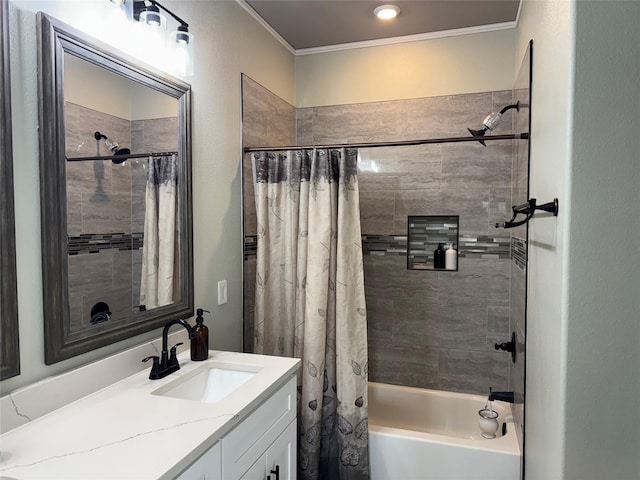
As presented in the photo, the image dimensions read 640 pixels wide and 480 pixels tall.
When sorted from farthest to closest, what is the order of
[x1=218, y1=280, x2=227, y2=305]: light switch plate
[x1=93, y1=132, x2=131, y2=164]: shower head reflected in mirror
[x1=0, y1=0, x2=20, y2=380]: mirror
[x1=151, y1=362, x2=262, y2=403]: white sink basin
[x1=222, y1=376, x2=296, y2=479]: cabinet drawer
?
[x1=218, y1=280, x2=227, y2=305]: light switch plate
[x1=151, y1=362, x2=262, y2=403]: white sink basin
[x1=93, y1=132, x2=131, y2=164]: shower head reflected in mirror
[x1=222, y1=376, x2=296, y2=479]: cabinet drawer
[x1=0, y1=0, x2=20, y2=380]: mirror

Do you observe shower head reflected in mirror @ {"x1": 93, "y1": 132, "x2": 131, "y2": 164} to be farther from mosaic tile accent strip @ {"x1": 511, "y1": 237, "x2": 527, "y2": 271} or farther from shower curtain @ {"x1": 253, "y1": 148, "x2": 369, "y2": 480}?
mosaic tile accent strip @ {"x1": 511, "y1": 237, "x2": 527, "y2": 271}

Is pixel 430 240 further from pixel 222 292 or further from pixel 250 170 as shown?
pixel 222 292

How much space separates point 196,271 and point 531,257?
1.53 metres

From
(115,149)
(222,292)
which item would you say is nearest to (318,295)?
(222,292)

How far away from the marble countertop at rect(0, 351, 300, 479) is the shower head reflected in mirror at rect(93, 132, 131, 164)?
82 cm

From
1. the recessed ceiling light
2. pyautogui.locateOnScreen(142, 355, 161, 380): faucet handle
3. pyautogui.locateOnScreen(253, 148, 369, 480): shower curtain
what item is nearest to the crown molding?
the recessed ceiling light

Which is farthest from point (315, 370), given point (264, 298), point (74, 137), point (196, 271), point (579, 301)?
point (74, 137)

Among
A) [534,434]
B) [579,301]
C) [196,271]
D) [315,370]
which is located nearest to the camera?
[579,301]

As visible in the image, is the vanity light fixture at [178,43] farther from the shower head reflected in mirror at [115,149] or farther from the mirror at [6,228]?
the mirror at [6,228]

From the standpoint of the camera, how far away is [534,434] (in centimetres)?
161

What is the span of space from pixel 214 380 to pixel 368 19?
2240 mm

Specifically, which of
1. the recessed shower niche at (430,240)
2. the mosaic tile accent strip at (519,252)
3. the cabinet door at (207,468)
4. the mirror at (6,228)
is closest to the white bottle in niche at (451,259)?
the recessed shower niche at (430,240)

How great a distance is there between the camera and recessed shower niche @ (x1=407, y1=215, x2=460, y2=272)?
9.09 feet

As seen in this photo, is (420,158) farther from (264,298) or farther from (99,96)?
(99,96)
